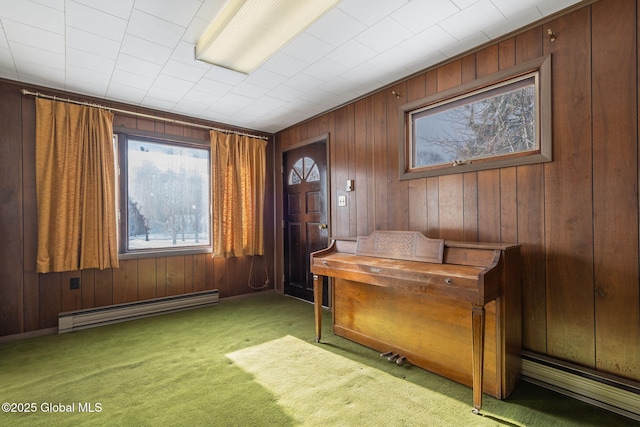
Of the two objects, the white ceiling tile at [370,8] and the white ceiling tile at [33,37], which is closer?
the white ceiling tile at [370,8]

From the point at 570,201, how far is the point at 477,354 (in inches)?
44.9

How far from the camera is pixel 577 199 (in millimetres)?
1927

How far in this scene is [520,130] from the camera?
86.0 inches

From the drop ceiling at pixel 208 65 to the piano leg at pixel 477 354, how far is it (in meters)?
1.88

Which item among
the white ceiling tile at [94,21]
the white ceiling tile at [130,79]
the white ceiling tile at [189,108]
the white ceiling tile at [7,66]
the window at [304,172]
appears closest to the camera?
the white ceiling tile at [94,21]

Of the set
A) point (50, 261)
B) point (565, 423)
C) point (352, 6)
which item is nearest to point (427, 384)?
point (565, 423)

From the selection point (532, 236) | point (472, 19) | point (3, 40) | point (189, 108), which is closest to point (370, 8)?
point (472, 19)

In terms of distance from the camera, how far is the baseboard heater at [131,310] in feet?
10.1

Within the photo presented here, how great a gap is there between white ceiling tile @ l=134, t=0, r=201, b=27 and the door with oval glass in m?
2.08

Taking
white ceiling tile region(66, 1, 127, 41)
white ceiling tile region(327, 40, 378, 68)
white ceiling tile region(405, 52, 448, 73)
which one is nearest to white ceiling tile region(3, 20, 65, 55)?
white ceiling tile region(66, 1, 127, 41)

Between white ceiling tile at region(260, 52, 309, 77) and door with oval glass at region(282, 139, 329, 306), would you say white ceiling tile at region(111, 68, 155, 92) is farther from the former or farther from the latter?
door with oval glass at region(282, 139, 329, 306)

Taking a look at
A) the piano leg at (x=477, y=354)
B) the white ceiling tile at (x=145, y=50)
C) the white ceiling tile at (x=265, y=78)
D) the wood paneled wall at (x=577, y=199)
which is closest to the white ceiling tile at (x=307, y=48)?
the white ceiling tile at (x=265, y=78)

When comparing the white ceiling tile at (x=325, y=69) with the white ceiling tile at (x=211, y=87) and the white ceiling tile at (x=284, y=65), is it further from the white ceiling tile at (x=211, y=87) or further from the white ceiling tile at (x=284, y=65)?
the white ceiling tile at (x=211, y=87)

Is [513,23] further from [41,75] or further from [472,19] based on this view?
[41,75]
